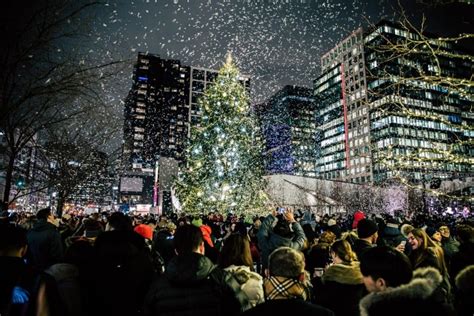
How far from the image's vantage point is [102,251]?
11.0 feet

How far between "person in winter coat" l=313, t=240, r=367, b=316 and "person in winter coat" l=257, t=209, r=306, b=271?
9.21 ft

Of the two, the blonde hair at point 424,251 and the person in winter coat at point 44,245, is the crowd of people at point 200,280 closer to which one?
the blonde hair at point 424,251

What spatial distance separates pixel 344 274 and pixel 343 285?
12 cm

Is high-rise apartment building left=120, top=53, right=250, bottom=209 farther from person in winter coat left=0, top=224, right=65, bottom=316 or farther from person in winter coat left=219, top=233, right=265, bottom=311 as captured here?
person in winter coat left=0, top=224, right=65, bottom=316

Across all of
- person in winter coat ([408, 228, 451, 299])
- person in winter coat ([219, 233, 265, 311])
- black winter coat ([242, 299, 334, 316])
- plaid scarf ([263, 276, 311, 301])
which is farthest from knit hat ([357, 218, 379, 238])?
black winter coat ([242, 299, 334, 316])

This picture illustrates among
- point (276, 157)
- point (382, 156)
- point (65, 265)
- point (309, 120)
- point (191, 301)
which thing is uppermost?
point (309, 120)

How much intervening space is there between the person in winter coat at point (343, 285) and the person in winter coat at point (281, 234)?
2.81 meters

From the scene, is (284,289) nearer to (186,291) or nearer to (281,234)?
(186,291)

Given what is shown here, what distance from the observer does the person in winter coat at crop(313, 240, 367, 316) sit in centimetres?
340

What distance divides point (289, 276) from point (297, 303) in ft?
7.13

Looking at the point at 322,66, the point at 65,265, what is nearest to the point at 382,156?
the point at 65,265

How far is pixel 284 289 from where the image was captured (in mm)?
3016

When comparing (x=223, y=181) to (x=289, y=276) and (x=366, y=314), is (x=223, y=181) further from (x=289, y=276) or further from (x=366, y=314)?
(x=366, y=314)

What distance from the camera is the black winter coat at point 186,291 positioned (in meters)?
2.68
